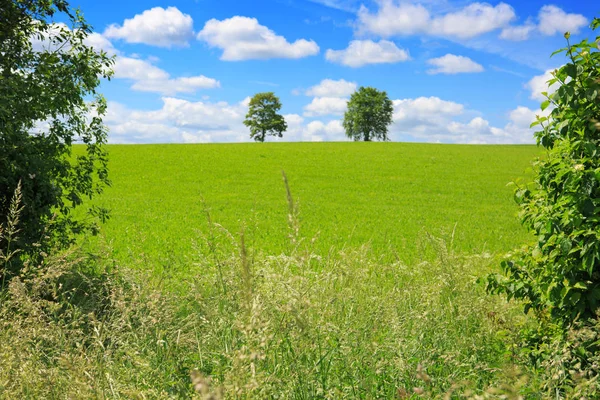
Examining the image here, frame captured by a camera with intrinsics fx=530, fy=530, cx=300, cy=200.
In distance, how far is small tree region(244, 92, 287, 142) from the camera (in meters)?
89.6

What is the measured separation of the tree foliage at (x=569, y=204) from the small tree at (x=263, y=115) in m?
85.2

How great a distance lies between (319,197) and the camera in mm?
26797

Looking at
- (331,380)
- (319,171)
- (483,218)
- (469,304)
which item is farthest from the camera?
(319,171)

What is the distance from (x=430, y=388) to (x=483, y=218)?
19647 mm

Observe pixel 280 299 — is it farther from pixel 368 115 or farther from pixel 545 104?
pixel 368 115

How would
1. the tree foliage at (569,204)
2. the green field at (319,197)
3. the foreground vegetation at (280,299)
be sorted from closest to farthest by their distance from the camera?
1. the foreground vegetation at (280,299)
2. the tree foliage at (569,204)
3. the green field at (319,197)

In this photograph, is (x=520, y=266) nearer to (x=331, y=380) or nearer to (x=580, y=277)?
(x=580, y=277)

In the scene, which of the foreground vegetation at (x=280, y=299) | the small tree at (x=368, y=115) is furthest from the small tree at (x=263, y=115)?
the foreground vegetation at (x=280, y=299)

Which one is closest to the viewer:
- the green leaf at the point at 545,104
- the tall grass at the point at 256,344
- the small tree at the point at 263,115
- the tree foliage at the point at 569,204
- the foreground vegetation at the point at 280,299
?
the tall grass at the point at 256,344

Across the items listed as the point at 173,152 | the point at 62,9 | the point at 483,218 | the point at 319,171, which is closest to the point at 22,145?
the point at 62,9

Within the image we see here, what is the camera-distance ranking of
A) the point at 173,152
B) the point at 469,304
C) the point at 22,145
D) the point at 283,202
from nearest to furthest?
the point at 469,304 → the point at 22,145 → the point at 283,202 → the point at 173,152

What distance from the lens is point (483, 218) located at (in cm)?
2264

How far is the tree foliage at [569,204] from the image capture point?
441 cm

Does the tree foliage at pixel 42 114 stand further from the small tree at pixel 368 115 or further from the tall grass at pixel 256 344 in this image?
the small tree at pixel 368 115
